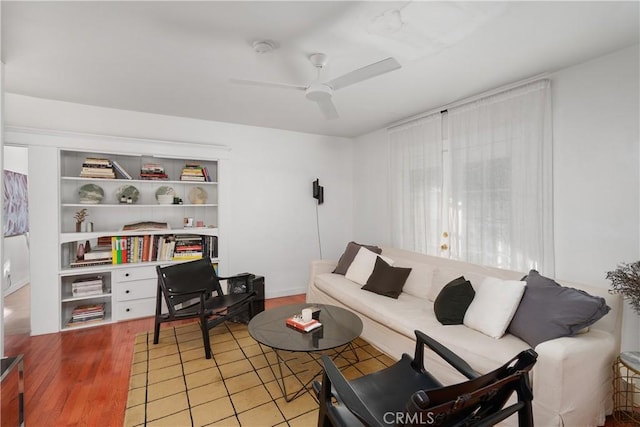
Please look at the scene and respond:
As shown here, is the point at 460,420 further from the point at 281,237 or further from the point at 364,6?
the point at 281,237

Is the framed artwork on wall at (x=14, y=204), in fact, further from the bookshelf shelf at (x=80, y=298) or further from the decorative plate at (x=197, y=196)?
the decorative plate at (x=197, y=196)

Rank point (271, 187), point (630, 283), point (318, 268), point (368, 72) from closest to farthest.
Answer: point (630, 283)
point (368, 72)
point (318, 268)
point (271, 187)

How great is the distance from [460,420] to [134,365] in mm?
2527

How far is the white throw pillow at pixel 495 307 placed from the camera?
209 centimetres

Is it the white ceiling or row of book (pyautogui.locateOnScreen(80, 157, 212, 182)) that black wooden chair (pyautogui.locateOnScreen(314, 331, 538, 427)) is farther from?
row of book (pyautogui.locateOnScreen(80, 157, 212, 182))

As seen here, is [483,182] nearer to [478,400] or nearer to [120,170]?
[478,400]

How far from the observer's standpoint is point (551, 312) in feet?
6.24

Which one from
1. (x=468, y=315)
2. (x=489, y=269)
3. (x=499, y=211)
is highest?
(x=499, y=211)

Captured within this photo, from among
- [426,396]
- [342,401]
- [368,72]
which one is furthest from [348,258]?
[426,396]

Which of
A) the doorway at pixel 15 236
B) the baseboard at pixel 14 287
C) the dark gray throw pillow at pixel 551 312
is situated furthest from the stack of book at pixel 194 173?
the dark gray throw pillow at pixel 551 312

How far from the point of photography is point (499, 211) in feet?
9.51

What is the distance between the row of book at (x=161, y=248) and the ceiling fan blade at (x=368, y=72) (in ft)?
8.88

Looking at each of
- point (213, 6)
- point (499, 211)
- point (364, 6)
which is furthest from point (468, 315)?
point (213, 6)

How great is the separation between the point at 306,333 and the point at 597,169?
99.2 inches
